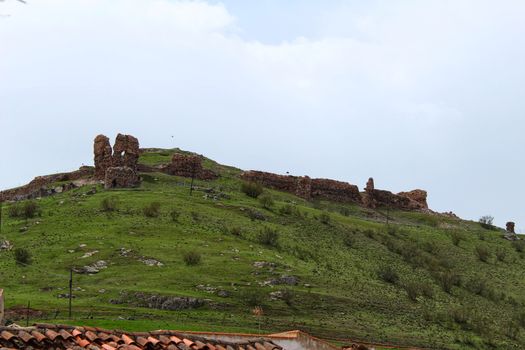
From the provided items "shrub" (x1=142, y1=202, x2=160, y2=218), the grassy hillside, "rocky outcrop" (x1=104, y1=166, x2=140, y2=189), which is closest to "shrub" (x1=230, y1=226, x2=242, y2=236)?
the grassy hillside

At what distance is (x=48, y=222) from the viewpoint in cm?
6531

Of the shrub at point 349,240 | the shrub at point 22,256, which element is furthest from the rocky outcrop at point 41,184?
the shrub at point 22,256

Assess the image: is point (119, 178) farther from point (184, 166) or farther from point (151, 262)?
point (151, 262)

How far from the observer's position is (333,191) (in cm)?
9300

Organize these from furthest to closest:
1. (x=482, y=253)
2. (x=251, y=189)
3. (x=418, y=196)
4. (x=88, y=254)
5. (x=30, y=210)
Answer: (x=418, y=196)
(x=251, y=189)
(x=482, y=253)
(x=30, y=210)
(x=88, y=254)

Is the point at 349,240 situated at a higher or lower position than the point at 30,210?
lower

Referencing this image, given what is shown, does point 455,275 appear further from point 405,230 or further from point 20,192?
point 20,192

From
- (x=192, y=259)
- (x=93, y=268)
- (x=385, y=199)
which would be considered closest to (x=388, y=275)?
(x=192, y=259)

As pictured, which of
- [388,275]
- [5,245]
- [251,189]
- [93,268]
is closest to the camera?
[93,268]

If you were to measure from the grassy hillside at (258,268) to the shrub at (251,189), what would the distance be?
22.5 inches

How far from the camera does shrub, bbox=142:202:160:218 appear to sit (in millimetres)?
66125

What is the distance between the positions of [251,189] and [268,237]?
17.2 m

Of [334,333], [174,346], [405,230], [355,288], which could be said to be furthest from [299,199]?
[174,346]

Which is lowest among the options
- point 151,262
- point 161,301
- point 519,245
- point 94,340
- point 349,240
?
point 161,301
